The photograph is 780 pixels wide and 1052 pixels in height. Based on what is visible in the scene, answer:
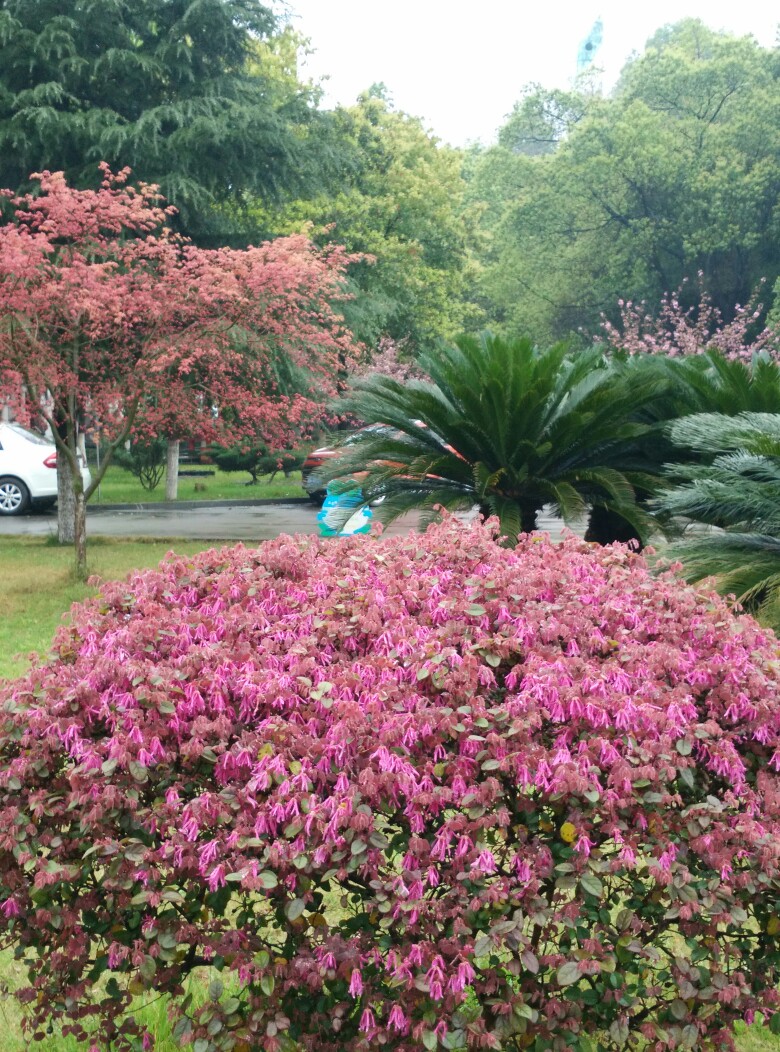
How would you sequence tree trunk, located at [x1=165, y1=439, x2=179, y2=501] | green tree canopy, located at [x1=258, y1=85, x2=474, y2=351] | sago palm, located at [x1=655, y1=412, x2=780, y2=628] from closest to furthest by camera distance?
sago palm, located at [x1=655, y1=412, x2=780, y2=628]
tree trunk, located at [x1=165, y1=439, x2=179, y2=501]
green tree canopy, located at [x1=258, y1=85, x2=474, y2=351]

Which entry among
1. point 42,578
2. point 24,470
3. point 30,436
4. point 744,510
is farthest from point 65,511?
point 744,510

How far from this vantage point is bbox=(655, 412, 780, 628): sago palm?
489 cm

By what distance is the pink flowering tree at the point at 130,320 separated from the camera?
37.4 feet

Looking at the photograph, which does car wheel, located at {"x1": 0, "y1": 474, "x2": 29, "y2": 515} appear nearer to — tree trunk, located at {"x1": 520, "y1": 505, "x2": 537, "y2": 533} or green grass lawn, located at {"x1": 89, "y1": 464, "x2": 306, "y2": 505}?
green grass lawn, located at {"x1": 89, "y1": 464, "x2": 306, "y2": 505}

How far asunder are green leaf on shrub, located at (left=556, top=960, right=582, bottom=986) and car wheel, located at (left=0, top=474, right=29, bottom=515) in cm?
1958

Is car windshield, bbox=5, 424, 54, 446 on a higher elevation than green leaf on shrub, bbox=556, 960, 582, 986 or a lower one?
higher

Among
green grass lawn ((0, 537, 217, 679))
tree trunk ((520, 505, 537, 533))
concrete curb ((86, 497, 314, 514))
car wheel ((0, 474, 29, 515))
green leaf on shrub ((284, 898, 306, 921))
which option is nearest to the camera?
green leaf on shrub ((284, 898, 306, 921))

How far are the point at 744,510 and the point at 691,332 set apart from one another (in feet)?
86.2

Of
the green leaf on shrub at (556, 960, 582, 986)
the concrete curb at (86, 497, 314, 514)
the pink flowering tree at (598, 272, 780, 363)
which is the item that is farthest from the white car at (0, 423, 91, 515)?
the green leaf on shrub at (556, 960, 582, 986)

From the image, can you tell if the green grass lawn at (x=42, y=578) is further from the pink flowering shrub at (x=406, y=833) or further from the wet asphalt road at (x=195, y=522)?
the pink flowering shrub at (x=406, y=833)

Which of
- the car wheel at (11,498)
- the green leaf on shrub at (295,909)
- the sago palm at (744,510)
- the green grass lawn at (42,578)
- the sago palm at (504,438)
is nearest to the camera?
the green leaf on shrub at (295,909)

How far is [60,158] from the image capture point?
16266mm

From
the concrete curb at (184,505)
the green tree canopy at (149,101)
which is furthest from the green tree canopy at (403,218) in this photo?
the green tree canopy at (149,101)

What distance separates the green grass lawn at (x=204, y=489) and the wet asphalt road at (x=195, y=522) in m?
0.95
